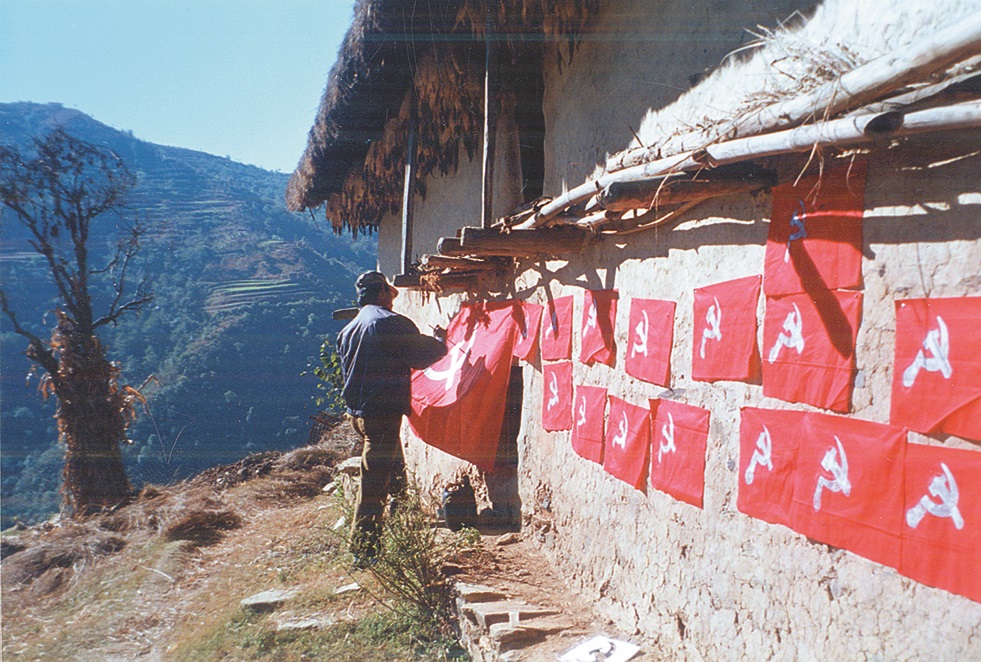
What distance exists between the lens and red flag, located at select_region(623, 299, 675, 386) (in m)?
2.70

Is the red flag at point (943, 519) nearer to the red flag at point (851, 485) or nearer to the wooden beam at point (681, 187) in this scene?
the red flag at point (851, 485)

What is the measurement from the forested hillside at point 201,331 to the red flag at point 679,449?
61.4ft

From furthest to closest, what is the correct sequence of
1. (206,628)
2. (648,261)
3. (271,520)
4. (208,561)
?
(271,520)
(208,561)
(206,628)
(648,261)

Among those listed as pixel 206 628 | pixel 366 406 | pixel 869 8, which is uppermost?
pixel 869 8

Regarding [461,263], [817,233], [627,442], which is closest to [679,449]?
[627,442]

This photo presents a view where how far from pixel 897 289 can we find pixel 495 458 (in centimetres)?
314

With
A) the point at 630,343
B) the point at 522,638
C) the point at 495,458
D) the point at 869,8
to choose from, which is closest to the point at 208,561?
the point at 495,458

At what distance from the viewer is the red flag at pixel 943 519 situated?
4.71ft

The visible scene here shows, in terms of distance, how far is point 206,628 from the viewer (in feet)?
14.0

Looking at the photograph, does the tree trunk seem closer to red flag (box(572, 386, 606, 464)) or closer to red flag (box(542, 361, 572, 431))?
red flag (box(542, 361, 572, 431))

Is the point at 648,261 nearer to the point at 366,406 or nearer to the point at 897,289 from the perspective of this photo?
the point at 897,289

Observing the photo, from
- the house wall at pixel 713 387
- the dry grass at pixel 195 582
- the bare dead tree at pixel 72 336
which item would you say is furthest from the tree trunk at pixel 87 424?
the house wall at pixel 713 387

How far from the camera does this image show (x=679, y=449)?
255cm

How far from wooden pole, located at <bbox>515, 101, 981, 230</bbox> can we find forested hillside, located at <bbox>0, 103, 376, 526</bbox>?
19400 mm
